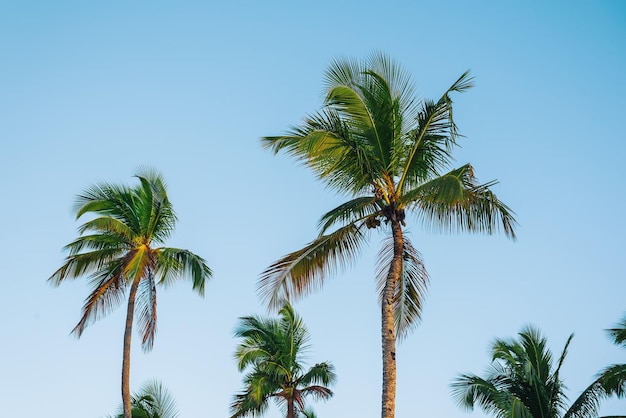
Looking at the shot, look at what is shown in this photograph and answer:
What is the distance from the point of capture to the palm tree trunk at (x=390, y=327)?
50.7 feet

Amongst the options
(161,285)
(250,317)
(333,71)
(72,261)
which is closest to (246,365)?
(250,317)

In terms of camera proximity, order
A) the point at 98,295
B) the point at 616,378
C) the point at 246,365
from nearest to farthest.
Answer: the point at 616,378, the point at 98,295, the point at 246,365

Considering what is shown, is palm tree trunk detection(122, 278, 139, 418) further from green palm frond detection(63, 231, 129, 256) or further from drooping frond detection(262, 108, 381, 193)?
drooping frond detection(262, 108, 381, 193)

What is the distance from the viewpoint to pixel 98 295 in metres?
24.0

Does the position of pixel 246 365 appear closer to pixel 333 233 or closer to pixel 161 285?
pixel 161 285

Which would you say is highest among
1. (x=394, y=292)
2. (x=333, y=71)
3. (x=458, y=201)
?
(x=333, y=71)

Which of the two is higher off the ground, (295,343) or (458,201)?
(295,343)

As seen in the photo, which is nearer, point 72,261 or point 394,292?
point 394,292

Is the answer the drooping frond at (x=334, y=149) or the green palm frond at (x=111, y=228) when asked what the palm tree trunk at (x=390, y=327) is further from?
the green palm frond at (x=111, y=228)

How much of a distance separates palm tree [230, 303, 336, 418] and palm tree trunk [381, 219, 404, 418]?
42.8 ft

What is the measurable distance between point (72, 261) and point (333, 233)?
10323mm

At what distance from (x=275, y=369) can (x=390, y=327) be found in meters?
14.1

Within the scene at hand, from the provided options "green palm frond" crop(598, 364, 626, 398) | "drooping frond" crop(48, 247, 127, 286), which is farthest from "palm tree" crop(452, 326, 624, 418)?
"drooping frond" crop(48, 247, 127, 286)

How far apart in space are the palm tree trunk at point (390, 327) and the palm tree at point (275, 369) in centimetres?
1304
